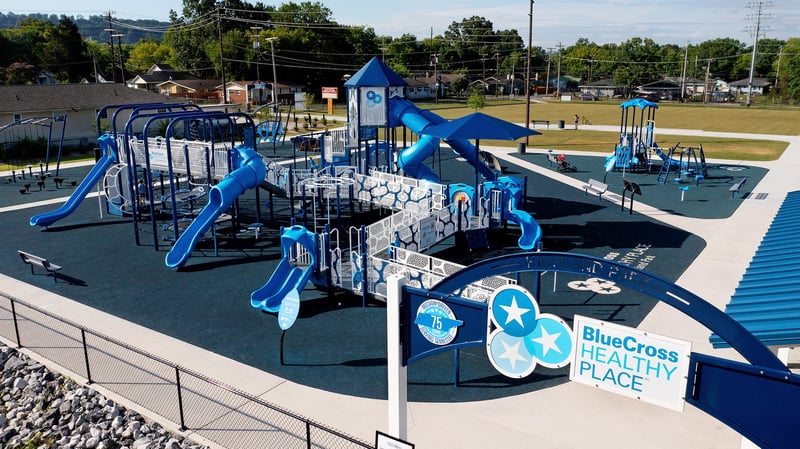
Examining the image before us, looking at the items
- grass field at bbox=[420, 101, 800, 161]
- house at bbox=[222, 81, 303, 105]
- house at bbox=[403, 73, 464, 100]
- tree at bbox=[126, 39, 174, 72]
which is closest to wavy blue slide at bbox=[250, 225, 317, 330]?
grass field at bbox=[420, 101, 800, 161]

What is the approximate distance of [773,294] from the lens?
9656mm

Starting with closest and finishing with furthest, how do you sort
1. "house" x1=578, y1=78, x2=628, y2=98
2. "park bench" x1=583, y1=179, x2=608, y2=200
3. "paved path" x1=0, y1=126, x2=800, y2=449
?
"paved path" x1=0, y1=126, x2=800, y2=449 → "park bench" x1=583, y1=179, x2=608, y2=200 → "house" x1=578, y1=78, x2=628, y2=98

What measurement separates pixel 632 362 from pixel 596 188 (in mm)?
22423

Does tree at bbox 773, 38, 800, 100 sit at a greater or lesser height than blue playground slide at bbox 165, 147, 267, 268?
greater

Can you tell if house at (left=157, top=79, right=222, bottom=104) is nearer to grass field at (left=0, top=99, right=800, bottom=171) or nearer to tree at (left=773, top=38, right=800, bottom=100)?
grass field at (left=0, top=99, right=800, bottom=171)

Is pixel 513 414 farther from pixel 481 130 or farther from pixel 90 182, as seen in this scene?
pixel 90 182

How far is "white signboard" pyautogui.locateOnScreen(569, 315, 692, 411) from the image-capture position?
21.9ft

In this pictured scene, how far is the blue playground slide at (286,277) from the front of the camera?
630 inches

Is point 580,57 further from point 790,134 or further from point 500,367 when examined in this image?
point 500,367

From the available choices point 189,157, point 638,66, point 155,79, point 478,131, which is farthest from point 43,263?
point 638,66

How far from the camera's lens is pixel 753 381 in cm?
618

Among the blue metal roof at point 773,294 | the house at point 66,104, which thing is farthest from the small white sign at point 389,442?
the house at point 66,104

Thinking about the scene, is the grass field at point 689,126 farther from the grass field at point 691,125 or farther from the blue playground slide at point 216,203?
the blue playground slide at point 216,203

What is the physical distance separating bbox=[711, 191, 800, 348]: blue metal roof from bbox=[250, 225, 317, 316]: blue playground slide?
396 inches
